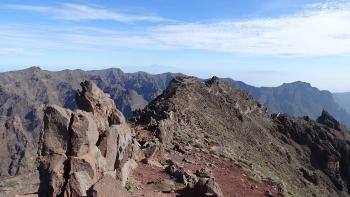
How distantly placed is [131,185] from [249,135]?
188 feet

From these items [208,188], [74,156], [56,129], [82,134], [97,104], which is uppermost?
[97,104]

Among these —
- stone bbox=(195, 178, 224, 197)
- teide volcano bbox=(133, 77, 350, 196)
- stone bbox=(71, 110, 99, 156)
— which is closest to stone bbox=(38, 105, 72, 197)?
stone bbox=(71, 110, 99, 156)

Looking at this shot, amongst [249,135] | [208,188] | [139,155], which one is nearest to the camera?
[208,188]

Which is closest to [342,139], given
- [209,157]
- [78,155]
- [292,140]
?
[292,140]

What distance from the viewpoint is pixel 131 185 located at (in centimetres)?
2442

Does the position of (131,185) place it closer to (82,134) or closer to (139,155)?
(82,134)

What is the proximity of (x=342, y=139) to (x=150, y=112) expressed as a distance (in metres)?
72.6

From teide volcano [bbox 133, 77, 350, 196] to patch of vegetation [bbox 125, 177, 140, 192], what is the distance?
1319cm

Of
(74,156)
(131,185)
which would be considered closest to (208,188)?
(131,185)

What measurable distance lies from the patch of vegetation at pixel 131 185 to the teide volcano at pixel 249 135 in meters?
13.2

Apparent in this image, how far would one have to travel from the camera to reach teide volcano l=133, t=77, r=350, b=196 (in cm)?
5206

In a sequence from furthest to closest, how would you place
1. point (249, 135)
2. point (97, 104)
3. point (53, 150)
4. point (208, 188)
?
point (249, 135) → point (97, 104) → point (208, 188) → point (53, 150)

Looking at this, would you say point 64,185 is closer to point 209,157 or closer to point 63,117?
point 63,117

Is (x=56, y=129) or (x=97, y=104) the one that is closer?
(x=56, y=129)
